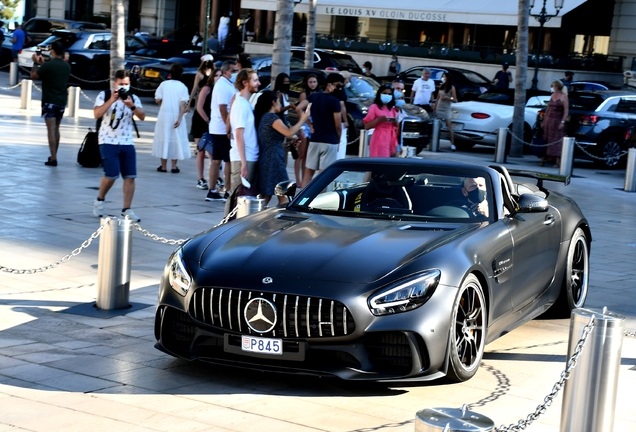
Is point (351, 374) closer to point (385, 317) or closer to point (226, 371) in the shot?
point (385, 317)

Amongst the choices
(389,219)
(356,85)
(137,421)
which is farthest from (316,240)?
(356,85)

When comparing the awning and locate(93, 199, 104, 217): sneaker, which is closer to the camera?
locate(93, 199, 104, 217): sneaker

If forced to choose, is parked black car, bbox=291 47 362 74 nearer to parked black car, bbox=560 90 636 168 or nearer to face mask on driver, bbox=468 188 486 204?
parked black car, bbox=560 90 636 168

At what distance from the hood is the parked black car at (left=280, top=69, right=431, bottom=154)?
14.0m

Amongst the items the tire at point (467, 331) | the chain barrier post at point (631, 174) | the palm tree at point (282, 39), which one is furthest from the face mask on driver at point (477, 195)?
the chain barrier post at point (631, 174)

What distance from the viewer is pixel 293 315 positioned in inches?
238

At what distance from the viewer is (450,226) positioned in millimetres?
7105

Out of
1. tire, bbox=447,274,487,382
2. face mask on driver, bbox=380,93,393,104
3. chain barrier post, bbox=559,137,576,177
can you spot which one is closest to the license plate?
tire, bbox=447,274,487,382

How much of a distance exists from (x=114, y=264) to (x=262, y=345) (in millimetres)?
2401

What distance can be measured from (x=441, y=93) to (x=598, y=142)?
362 cm

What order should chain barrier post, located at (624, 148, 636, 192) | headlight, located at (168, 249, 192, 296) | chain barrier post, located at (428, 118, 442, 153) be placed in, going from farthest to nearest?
chain barrier post, located at (428, 118, 442, 153), chain barrier post, located at (624, 148, 636, 192), headlight, located at (168, 249, 192, 296)

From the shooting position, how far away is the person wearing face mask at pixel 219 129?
13.7 m

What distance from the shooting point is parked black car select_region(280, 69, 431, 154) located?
21.2 m

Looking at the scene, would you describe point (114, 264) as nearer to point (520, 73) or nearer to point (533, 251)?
point (533, 251)
